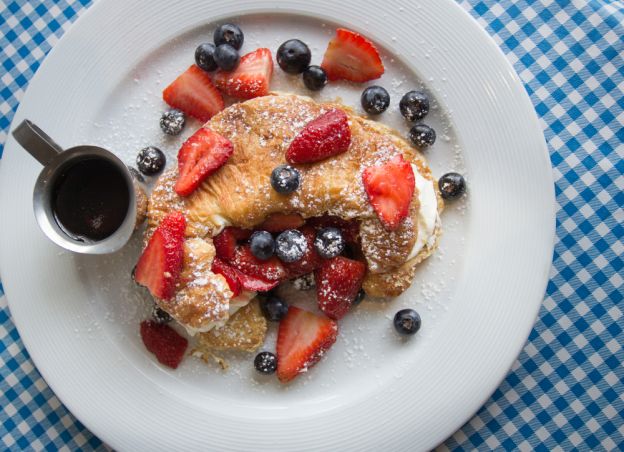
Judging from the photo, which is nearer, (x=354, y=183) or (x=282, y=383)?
(x=354, y=183)

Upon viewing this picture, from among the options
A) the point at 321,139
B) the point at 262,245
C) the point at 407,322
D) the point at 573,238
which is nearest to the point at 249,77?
the point at 321,139

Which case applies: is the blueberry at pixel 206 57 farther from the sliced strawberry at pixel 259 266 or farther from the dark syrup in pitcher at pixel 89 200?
the sliced strawberry at pixel 259 266

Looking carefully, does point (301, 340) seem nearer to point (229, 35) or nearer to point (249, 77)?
point (249, 77)

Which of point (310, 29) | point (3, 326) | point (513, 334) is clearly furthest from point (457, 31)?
point (3, 326)

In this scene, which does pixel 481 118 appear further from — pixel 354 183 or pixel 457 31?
pixel 354 183

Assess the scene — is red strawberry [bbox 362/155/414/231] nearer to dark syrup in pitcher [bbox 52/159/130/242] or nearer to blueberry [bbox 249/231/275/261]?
blueberry [bbox 249/231/275/261]

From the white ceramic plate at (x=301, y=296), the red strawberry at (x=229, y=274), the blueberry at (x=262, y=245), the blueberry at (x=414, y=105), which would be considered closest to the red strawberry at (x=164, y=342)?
the white ceramic plate at (x=301, y=296)

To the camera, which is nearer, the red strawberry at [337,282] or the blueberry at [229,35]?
the red strawberry at [337,282]
